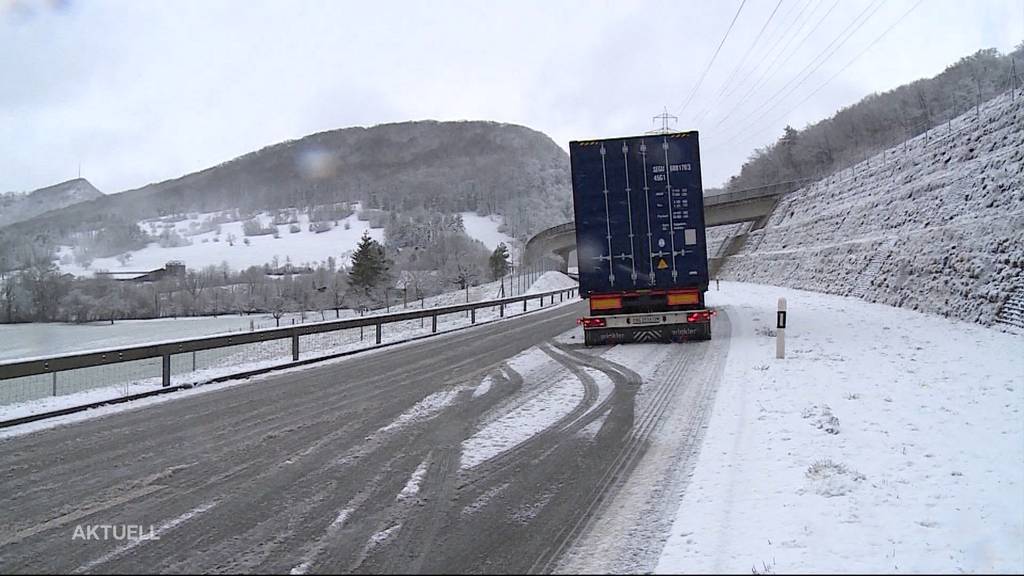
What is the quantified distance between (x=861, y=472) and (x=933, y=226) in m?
20.9

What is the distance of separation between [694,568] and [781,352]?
8806 millimetres

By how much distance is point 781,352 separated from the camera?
441 inches

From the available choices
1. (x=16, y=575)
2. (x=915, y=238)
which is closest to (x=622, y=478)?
(x=16, y=575)

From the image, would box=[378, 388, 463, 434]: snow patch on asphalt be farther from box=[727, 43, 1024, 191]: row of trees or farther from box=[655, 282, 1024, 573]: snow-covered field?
box=[727, 43, 1024, 191]: row of trees

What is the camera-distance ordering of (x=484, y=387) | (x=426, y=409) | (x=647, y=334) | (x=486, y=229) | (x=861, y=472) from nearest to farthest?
(x=861, y=472), (x=426, y=409), (x=484, y=387), (x=647, y=334), (x=486, y=229)

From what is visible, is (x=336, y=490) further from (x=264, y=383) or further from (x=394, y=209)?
(x=394, y=209)

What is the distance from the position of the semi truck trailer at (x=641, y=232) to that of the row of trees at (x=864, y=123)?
64284mm

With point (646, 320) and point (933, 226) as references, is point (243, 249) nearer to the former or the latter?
point (933, 226)

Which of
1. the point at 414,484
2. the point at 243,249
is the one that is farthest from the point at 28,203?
the point at 414,484

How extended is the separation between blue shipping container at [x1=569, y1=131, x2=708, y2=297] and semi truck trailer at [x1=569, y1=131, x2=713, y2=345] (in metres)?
0.02

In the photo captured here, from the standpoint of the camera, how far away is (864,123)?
304 feet

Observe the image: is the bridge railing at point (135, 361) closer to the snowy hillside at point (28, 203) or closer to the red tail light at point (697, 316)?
the red tail light at point (697, 316)

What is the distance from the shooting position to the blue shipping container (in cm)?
1388

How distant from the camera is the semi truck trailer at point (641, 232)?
1390 centimetres
